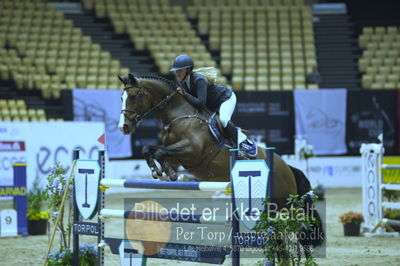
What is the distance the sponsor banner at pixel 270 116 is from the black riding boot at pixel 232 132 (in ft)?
34.2

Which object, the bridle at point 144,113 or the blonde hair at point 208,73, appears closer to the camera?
the bridle at point 144,113

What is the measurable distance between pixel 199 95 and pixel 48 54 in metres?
13.1

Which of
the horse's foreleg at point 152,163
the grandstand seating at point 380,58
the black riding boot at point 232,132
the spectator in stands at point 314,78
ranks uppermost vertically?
the grandstand seating at point 380,58

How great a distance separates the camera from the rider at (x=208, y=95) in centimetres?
636

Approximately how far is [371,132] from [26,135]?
940 cm

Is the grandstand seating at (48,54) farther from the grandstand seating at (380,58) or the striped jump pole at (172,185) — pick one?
the striped jump pole at (172,185)

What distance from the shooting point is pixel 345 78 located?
19734mm

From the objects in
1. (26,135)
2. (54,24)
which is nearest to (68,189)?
(26,135)

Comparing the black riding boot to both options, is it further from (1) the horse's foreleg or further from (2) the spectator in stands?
(2) the spectator in stands

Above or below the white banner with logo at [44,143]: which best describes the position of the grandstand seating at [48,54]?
above

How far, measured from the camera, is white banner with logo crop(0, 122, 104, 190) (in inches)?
475

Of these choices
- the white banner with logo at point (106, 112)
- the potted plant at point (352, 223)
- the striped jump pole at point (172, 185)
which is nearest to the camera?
the striped jump pole at point (172, 185)

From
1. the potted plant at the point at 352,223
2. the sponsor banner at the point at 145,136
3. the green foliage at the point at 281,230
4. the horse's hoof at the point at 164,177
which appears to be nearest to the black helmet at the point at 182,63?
the horse's hoof at the point at 164,177

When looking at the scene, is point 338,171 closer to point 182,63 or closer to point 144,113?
point 182,63
